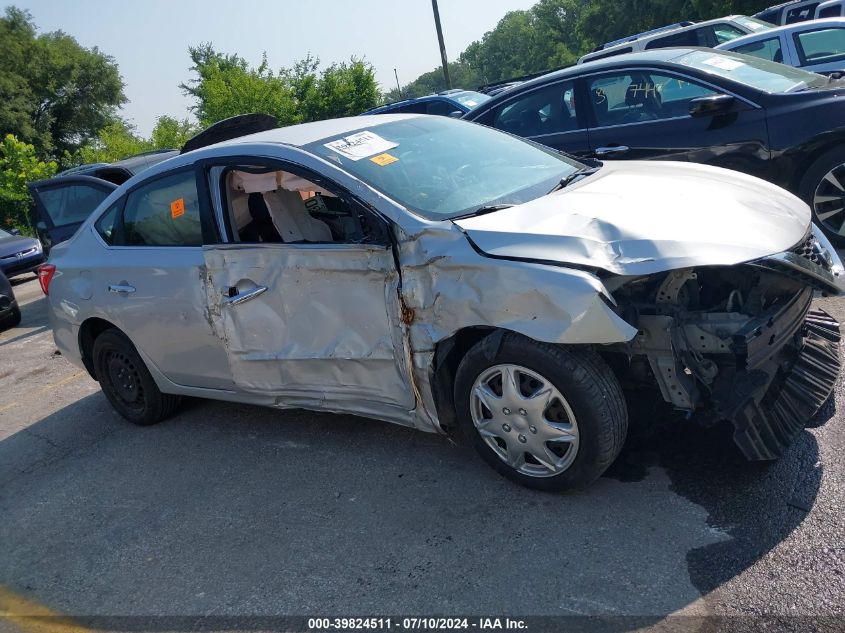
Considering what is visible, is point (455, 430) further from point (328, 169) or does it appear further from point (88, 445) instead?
point (88, 445)

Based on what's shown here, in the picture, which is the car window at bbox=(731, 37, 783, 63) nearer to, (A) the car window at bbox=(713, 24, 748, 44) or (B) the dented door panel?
(A) the car window at bbox=(713, 24, 748, 44)

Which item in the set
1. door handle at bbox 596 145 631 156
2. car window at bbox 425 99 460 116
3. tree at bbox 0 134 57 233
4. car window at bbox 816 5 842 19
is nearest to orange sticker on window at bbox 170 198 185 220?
door handle at bbox 596 145 631 156

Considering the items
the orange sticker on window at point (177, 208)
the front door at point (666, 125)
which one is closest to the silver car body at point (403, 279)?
the orange sticker on window at point (177, 208)

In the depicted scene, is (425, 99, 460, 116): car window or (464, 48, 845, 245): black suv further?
(425, 99, 460, 116): car window

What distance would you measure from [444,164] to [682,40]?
35.1 ft

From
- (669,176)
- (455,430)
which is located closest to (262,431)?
(455,430)

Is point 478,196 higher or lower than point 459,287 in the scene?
higher

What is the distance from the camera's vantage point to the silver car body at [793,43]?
9734mm

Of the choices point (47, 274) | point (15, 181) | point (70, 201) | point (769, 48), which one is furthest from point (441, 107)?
point (15, 181)

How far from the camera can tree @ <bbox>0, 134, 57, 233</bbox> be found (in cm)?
2348

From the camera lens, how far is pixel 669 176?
13.4 feet

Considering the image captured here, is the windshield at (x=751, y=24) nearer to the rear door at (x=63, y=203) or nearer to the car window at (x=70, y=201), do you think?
the rear door at (x=63, y=203)

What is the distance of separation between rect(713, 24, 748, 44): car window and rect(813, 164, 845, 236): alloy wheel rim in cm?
783

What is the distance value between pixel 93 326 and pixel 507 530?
138 inches
